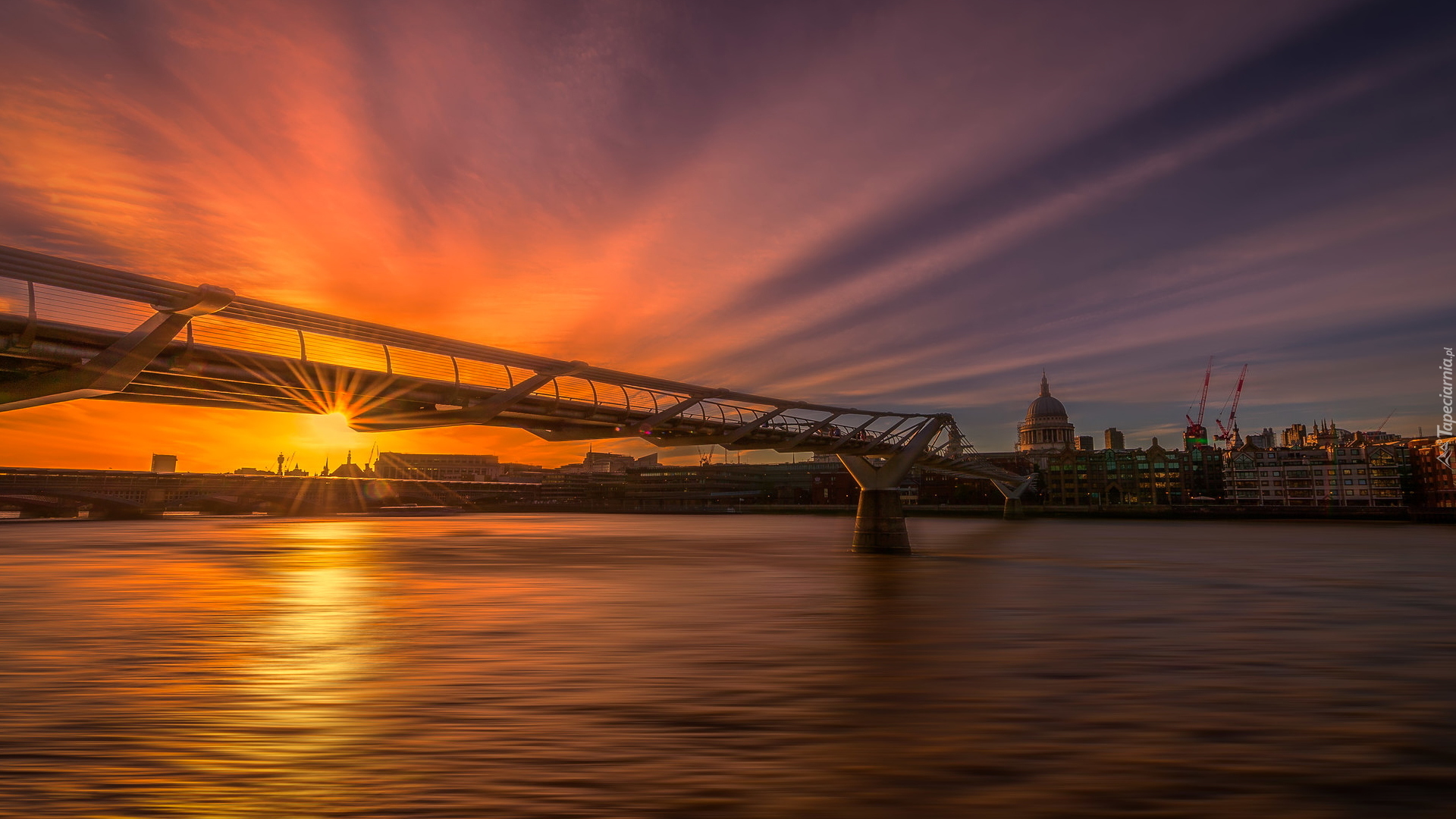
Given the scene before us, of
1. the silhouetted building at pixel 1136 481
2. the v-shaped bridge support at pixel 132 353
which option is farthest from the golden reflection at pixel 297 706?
the silhouetted building at pixel 1136 481

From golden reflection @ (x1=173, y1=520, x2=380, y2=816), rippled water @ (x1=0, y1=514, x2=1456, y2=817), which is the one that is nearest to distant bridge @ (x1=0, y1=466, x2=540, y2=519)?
rippled water @ (x1=0, y1=514, x2=1456, y2=817)

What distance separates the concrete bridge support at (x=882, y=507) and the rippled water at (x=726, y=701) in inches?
644

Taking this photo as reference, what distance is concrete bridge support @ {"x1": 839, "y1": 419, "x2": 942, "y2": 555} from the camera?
46469 millimetres

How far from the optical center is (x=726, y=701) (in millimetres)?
11586

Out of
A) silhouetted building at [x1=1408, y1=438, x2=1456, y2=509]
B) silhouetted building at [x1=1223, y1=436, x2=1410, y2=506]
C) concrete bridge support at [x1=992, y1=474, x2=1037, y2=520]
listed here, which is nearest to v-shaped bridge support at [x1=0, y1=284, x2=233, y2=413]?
concrete bridge support at [x1=992, y1=474, x2=1037, y2=520]

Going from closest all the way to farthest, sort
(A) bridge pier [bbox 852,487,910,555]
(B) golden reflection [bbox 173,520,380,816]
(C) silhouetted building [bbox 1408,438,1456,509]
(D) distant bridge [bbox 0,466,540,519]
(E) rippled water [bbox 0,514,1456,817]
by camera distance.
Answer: (B) golden reflection [bbox 173,520,380,816]
(E) rippled water [bbox 0,514,1456,817]
(A) bridge pier [bbox 852,487,910,555]
(D) distant bridge [bbox 0,466,540,519]
(C) silhouetted building [bbox 1408,438,1456,509]

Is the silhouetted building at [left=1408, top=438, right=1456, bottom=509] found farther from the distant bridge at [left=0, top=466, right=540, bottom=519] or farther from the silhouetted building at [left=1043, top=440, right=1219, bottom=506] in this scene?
the distant bridge at [left=0, top=466, right=540, bottom=519]

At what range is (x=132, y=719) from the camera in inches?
400

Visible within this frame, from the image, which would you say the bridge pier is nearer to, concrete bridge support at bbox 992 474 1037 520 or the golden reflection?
the golden reflection

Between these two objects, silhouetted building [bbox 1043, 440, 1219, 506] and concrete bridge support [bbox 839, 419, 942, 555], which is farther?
silhouetted building [bbox 1043, 440, 1219, 506]

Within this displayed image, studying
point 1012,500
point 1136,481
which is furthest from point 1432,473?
point 1012,500

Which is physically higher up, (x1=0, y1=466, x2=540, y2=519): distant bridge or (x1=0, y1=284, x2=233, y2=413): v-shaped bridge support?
(x1=0, y1=284, x2=233, y2=413): v-shaped bridge support

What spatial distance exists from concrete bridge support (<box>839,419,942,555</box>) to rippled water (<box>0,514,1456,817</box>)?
53.7 ft

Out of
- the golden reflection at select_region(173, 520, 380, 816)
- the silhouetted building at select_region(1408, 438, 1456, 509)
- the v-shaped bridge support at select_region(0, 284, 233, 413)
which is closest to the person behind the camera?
the golden reflection at select_region(173, 520, 380, 816)
